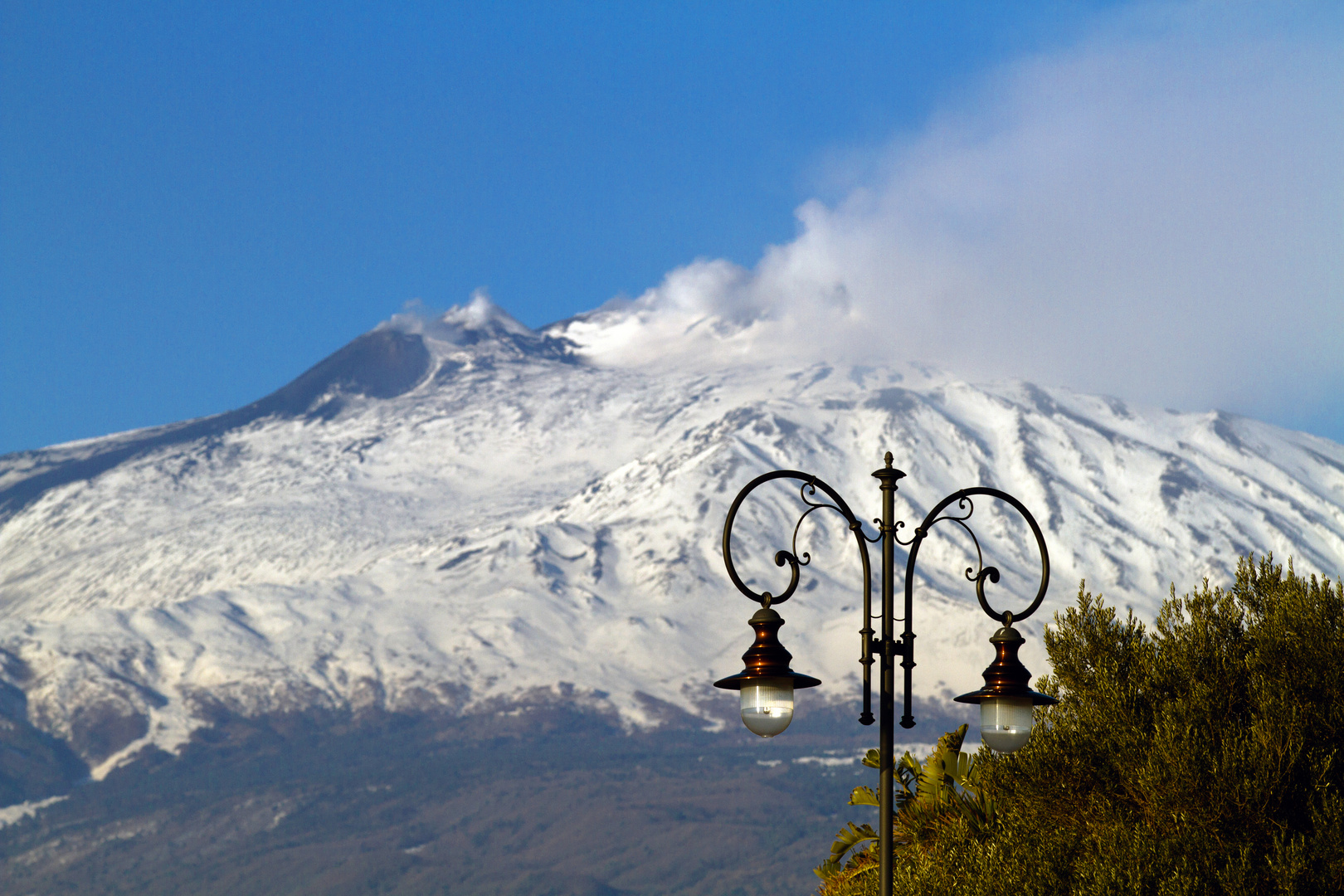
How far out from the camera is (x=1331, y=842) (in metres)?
14.8

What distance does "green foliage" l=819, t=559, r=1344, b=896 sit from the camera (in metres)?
15.1

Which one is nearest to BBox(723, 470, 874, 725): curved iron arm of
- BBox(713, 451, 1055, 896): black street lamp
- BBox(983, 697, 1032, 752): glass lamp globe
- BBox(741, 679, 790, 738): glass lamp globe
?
BBox(713, 451, 1055, 896): black street lamp

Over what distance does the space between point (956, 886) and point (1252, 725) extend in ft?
11.8

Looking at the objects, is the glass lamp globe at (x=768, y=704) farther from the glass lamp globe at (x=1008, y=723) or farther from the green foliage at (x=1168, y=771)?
the green foliage at (x=1168, y=771)

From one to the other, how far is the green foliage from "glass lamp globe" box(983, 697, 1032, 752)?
3.93 meters

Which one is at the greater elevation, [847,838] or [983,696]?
[983,696]

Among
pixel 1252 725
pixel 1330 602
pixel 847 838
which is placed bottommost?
pixel 847 838

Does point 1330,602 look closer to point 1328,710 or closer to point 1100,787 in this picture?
point 1328,710

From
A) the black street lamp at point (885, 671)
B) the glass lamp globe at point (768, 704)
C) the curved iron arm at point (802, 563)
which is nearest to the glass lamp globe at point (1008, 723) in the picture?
the black street lamp at point (885, 671)

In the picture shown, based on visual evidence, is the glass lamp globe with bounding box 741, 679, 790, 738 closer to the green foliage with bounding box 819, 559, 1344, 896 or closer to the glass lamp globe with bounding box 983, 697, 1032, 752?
the glass lamp globe with bounding box 983, 697, 1032, 752

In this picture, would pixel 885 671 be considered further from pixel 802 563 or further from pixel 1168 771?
pixel 1168 771

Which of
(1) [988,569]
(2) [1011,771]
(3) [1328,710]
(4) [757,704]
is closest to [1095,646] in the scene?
(2) [1011,771]

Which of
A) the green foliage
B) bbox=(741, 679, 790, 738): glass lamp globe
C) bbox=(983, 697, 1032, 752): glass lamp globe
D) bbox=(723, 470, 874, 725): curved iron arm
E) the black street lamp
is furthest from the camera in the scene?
the green foliage

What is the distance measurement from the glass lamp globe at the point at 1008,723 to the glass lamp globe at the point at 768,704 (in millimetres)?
803
